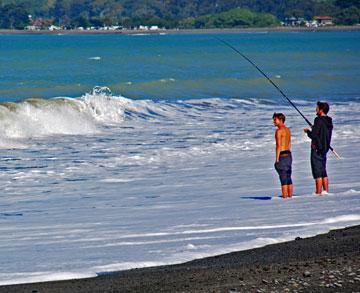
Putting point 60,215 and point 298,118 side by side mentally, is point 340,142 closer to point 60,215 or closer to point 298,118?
point 298,118

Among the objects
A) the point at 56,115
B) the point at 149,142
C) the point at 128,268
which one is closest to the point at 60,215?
the point at 128,268

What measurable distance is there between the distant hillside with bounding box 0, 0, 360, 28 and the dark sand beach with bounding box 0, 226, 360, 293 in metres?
171

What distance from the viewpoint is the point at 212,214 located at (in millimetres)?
9945

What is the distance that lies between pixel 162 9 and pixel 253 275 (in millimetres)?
184591

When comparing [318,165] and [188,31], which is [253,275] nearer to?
[318,165]

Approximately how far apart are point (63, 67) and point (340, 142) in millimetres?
39091

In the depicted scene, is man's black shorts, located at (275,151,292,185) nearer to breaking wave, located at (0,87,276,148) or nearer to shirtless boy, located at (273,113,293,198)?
shirtless boy, located at (273,113,293,198)

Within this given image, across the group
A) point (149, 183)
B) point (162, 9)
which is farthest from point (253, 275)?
point (162, 9)

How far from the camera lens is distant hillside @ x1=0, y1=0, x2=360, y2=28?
18225 centimetres

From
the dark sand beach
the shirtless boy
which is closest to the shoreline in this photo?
the shirtless boy

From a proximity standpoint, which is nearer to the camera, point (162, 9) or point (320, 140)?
point (320, 140)

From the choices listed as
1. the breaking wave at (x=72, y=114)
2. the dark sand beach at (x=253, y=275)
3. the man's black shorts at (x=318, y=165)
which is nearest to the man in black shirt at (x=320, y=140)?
the man's black shorts at (x=318, y=165)

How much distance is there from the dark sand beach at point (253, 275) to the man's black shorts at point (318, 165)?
2835mm

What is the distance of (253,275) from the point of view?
6977mm
